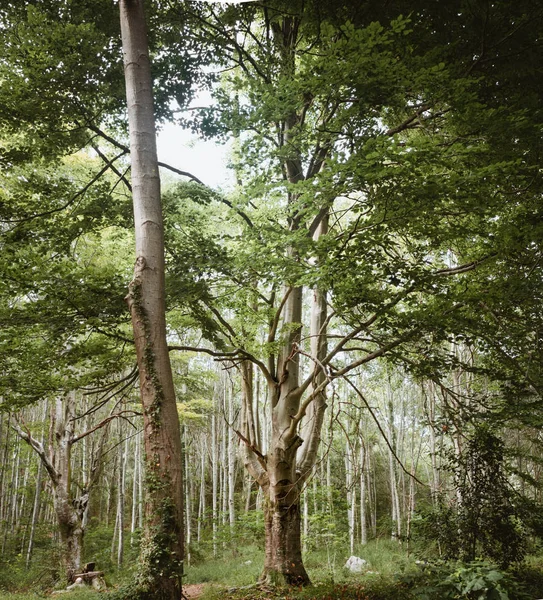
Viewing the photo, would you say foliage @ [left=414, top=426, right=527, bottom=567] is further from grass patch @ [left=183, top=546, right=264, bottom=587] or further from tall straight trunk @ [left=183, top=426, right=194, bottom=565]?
tall straight trunk @ [left=183, top=426, right=194, bottom=565]

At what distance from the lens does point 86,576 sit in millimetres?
6207

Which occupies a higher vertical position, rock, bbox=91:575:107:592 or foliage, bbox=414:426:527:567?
foliage, bbox=414:426:527:567

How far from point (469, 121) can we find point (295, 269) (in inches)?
57.2

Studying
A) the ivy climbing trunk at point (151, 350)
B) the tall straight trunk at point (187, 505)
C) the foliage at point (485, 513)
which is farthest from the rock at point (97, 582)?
the ivy climbing trunk at point (151, 350)

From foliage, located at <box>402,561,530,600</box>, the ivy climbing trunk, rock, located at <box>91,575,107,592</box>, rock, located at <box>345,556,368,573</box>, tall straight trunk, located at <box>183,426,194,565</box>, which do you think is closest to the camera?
the ivy climbing trunk

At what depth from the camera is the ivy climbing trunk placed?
86.7 inches

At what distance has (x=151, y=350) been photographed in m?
2.48

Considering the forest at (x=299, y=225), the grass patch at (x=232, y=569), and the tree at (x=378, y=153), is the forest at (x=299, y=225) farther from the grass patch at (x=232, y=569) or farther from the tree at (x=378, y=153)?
the grass patch at (x=232, y=569)

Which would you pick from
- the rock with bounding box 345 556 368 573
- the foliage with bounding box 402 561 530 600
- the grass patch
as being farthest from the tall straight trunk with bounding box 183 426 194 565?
the foliage with bounding box 402 561 530 600

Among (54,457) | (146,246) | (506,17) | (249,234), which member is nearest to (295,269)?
(249,234)

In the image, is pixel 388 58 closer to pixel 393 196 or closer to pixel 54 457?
pixel 393 196

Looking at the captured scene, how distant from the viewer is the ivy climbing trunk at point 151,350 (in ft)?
7.23

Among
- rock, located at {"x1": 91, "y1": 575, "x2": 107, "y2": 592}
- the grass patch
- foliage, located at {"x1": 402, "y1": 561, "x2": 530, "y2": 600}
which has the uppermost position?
foliage, located at {"x1": 402, "y1": 561, "x2": 530, "y2": 600}

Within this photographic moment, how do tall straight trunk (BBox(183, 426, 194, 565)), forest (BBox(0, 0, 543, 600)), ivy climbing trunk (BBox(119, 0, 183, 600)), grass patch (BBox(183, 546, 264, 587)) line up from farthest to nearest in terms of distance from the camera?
tall straight trunk (BBox(183, 426, 194, 565)) < grass patch (BBox(183, 546, 264, 587)) < forest (BBox(0, 0, 543, 600)) < ivy climbing trunk (BBox(119, 0, 183, 600))
